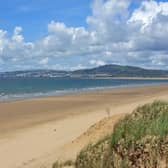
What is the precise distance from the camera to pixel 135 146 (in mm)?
5922

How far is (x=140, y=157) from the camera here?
589 cm

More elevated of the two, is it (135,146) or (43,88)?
(135,146)

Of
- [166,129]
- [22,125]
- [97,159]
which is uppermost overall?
[166,129]

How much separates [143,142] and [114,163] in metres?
0.55

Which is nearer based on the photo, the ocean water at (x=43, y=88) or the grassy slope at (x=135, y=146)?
the grassy slope at (x=135, y=146)

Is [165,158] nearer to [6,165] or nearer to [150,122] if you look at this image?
[150,122]

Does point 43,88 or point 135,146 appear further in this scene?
point 43,88

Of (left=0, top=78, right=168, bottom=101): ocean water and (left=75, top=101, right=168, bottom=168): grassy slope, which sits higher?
(left=75, top=101, right=168, bottom=168): grassy slope

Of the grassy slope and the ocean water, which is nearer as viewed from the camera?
the grassy slope

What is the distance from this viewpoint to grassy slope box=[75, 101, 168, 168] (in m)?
5.79

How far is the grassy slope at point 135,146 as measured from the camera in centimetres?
579

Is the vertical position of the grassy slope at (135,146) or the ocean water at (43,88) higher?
the grassy slope at (135,146)

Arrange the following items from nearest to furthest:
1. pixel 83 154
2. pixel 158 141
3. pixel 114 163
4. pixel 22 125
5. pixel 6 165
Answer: pixel 158 141 < pixel 114 163 < pixel 83 154 < pixel 6 165 < pixel 22 125

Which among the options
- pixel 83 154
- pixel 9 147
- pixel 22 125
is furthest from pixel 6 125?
pixel 83 154
